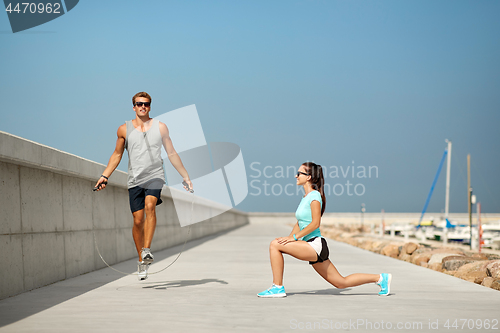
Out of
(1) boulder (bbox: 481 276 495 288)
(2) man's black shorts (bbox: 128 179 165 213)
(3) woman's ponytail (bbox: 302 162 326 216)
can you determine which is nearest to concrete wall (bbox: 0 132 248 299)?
(2) man's black shorts (bbox: 128 179 165 213)

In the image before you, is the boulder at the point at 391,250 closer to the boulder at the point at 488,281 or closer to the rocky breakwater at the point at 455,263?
the rocky breakwater at the point at 455,263

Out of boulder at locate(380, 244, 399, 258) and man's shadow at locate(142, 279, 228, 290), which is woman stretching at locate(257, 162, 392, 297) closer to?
man's shadow at locate(142, 279, 228, 290)

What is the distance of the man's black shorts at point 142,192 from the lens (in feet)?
21.9

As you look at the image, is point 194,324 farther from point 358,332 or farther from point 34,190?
point 34,190

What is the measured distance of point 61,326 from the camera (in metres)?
4.41

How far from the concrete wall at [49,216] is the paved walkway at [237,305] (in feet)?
0.88

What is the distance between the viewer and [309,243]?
229 inches

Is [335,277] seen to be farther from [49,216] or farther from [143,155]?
[49,216]

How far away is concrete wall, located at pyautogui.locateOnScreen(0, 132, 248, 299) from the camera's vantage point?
5996 mm

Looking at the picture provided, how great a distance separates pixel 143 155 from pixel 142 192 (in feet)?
1.45

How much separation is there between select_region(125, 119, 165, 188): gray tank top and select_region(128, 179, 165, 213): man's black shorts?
5 centimetres

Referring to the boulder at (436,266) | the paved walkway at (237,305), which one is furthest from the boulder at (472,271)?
the boulder at (436,266)

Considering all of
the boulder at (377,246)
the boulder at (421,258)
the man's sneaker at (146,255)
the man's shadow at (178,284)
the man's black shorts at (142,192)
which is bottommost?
the boulder at (377,246)

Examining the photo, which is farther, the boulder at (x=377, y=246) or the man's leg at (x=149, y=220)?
the boulder at (x=377, y=246)
